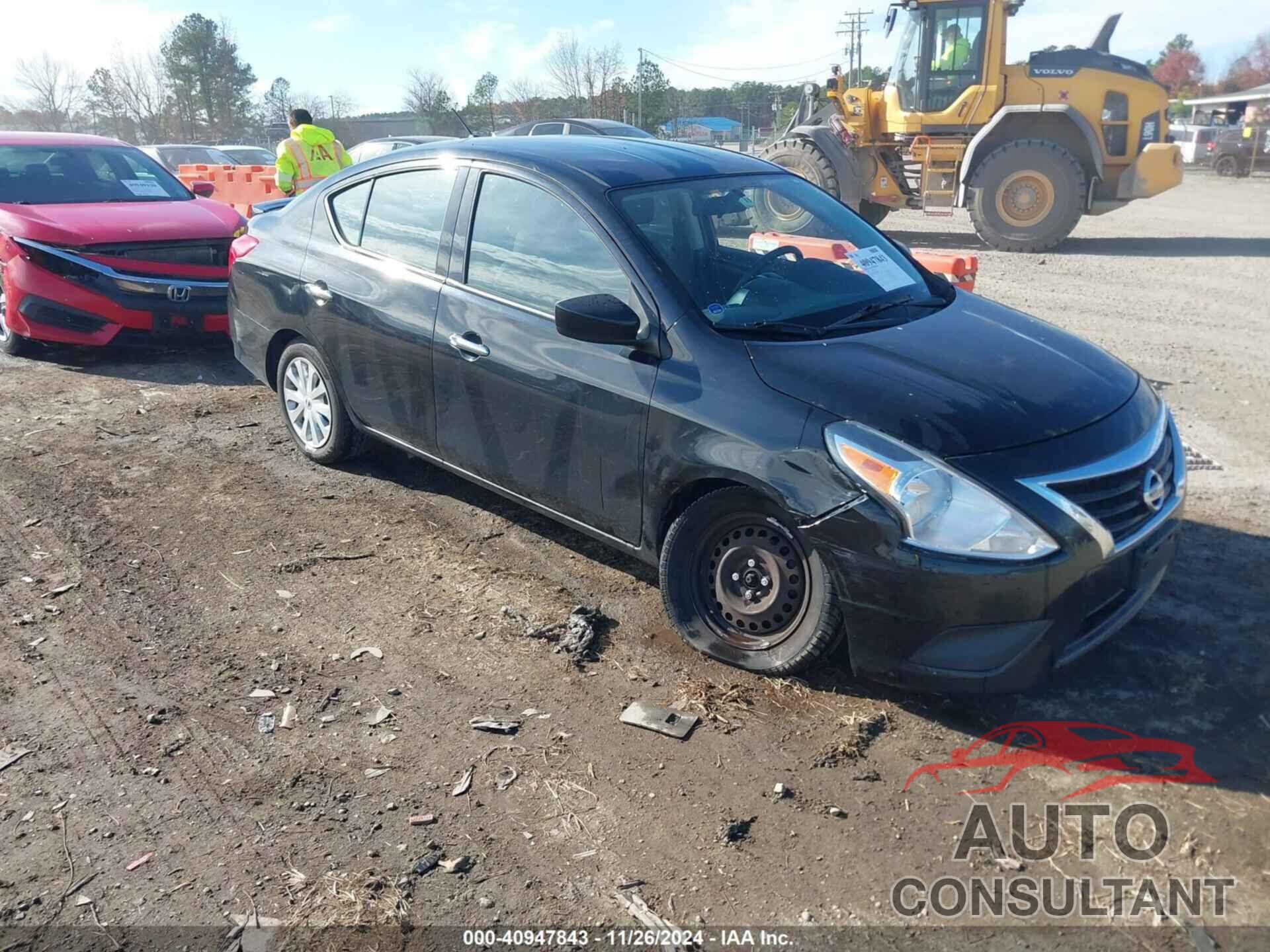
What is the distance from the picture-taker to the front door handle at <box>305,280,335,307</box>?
16.6ft

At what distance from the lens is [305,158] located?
10.2 metres

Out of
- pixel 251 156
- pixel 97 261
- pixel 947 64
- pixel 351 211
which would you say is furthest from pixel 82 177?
pixel 251 156

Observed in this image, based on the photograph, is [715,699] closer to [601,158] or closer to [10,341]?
[601,158]

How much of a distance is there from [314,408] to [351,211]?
1.10m

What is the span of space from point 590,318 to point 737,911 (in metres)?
2.04

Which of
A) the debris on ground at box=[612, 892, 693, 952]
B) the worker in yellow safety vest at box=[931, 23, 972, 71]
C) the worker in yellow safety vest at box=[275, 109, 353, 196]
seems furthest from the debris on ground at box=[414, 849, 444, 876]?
the worker in yellow safety vest at box=[931, 23, 972, 71]

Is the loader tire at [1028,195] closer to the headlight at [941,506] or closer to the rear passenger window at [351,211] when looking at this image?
the rear passenger window at [351,211]

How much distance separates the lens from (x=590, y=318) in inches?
144

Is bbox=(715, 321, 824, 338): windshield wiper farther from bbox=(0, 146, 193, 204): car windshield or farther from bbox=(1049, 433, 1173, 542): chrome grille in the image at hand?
bbox=(0, 146, 193, 204): car windshield

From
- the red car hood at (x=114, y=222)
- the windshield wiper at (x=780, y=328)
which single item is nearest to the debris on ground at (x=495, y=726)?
the windshield wiper at (x=780, y=328)

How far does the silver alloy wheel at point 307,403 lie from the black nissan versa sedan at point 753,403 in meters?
0.28

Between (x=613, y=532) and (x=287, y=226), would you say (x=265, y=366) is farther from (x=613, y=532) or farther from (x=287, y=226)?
(x=613, y=532)

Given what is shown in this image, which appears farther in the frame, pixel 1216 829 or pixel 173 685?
pixel 173 685

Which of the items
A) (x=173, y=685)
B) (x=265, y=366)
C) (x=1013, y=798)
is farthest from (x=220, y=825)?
(x=265, y=366)
